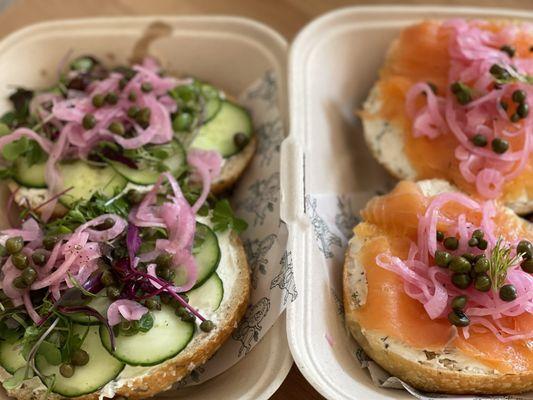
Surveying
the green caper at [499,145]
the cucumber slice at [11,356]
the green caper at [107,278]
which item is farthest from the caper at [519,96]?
the cucumber slice at [11,356]

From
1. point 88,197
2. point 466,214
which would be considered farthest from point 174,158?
point 466,214

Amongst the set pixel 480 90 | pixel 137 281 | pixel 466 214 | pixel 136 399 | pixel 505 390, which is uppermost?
pixel 480 90

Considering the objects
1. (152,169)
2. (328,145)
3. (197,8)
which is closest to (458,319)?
(328,145)

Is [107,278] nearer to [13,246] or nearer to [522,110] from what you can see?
[13,246]

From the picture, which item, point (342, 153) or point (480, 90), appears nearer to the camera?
point (480, 90)

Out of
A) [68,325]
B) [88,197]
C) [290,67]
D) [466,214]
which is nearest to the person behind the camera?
[68,325]

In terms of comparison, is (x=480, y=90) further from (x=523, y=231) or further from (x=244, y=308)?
(x=244, y=308)
